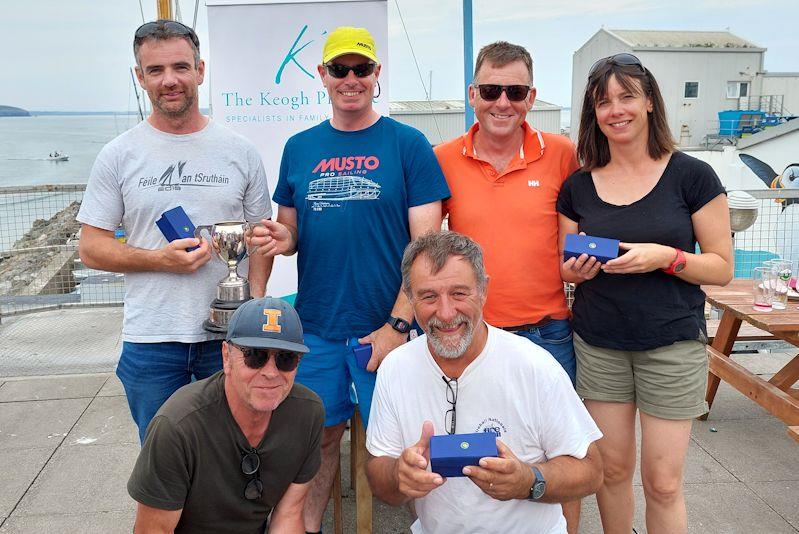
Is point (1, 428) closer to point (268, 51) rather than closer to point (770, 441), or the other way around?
point (268, 51)

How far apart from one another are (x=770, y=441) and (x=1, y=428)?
18.1ft

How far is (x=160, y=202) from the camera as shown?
8.83 feet

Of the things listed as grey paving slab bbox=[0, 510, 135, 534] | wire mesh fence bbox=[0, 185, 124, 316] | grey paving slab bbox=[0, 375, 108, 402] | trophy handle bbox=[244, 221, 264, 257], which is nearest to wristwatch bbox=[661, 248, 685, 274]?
trophy handle bbox=[244, 221, 264, 257]

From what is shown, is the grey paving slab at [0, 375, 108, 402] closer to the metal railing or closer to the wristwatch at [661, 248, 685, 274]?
the metal railing

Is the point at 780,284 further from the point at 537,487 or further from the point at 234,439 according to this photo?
the point at 234,439

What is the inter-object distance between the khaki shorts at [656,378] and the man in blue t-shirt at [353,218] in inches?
34.6

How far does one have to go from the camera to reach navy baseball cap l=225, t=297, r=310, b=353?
2102 millimetres

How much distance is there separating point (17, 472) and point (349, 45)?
3.39 meters

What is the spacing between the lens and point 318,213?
9.30 feet

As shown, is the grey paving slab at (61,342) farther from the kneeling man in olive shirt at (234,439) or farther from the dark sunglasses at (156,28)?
the kneeling man in olive shirt at (234,439)

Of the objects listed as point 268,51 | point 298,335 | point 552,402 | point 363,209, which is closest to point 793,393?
point 552,402

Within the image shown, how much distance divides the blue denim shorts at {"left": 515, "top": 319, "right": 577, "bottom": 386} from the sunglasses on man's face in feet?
3.40

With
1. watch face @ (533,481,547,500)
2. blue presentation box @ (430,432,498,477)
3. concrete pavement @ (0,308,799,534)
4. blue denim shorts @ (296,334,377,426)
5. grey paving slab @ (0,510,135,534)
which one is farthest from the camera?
concrete pavement @ (0,308,799,534)

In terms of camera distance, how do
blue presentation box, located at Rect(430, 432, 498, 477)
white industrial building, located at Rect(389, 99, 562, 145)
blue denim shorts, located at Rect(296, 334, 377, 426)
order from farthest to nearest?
1. white industrial building, located at Rect(389, 99, 562, 145)
2. blue denim shorts, located at Rect(296, 334, 377, 426)
3. blue presentation box, located at Rect(430, 432, 498, 477)
